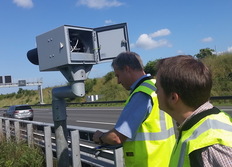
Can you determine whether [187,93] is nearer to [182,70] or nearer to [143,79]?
[182,70]

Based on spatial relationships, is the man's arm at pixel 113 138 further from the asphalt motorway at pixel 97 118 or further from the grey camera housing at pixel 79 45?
the asphalt motorway at pixel 97 118

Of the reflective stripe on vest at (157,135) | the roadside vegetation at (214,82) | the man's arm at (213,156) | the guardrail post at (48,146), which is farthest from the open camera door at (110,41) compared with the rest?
the roadside vegetation at (214,82)

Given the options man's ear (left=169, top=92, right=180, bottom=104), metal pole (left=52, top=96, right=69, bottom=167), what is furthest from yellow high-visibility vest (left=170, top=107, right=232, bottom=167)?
metal pole (left=52, top=96, right=69, bottom=167)

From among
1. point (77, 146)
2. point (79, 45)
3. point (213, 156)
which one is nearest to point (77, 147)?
point (77, 146)

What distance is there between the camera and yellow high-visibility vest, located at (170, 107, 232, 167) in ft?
4.05

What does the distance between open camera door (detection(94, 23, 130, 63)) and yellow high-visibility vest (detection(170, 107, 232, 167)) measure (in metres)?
2.07

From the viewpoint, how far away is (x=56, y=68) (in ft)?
11.8

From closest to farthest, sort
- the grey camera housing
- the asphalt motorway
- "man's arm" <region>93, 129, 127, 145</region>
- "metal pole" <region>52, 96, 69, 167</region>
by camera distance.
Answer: "man's arm" <region>93, 129, 127, 145</region>, the grey camera housing, "metal pole" <region>52, 96, 69, 167</region>, the asphalt motorway

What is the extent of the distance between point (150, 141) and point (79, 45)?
1.67 metres

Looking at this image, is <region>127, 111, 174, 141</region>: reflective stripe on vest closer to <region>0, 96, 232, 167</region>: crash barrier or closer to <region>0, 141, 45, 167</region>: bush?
<region>0, 96, 232, 167</region>: crash barrier

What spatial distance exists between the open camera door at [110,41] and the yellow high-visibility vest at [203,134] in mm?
2073

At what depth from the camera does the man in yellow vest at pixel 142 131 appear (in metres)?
2.30

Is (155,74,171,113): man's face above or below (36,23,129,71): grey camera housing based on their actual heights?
below

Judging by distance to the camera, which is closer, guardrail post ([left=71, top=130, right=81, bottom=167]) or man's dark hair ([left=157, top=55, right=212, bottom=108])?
man's dark hair ([left=157, top=55, right=212, bottom=108])
